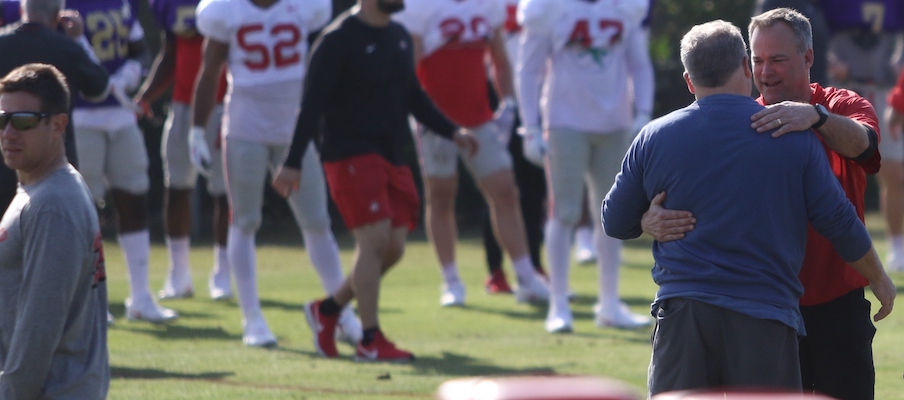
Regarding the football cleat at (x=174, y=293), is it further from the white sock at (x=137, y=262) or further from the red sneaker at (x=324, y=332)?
the red sneaker at (x=324, y=332)

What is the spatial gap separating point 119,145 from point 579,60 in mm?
3138

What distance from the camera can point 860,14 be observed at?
1051 cm

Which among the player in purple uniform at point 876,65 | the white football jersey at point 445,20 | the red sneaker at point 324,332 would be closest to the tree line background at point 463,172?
the player in purple uniform at point 876,65

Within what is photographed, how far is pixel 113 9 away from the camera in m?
8.90

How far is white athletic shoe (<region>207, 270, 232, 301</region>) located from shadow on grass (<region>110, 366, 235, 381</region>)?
3.10 m

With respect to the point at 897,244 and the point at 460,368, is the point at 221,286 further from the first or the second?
the point at 897,244

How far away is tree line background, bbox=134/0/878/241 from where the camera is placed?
1525 cm

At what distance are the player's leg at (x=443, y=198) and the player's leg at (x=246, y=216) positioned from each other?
73.6 inches

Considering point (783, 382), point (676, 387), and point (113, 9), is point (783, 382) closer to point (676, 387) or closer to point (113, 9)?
point (676, 387)

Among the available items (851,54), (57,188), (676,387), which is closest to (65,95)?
(57,188)

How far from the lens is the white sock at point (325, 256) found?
7.80m

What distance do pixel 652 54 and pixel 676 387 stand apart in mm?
14361

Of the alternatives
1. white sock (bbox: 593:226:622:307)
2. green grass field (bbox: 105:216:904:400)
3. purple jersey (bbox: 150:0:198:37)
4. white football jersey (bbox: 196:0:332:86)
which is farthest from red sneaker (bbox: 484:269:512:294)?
white football jersey (bbox: 196:0:332:86)

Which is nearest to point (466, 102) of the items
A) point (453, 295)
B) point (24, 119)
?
point (453, 295)
